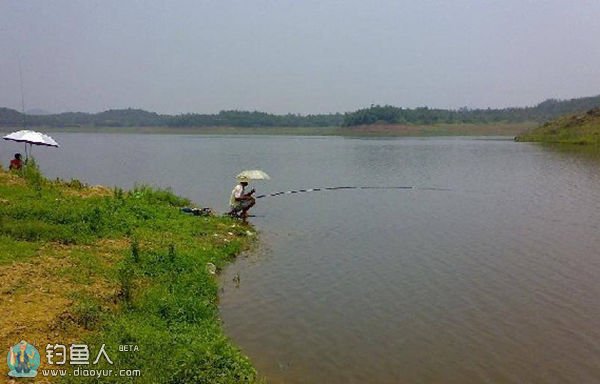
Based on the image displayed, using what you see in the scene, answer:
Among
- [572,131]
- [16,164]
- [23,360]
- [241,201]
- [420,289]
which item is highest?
[572,131]

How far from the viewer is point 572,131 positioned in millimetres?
88812

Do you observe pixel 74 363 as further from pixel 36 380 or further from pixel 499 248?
pixel 499 248

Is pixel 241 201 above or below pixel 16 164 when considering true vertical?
below

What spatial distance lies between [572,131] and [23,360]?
317 ft

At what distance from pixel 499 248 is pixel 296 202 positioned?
40.0 ft

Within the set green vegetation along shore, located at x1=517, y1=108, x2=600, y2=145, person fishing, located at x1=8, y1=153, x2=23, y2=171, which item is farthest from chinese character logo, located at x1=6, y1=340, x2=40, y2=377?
green vegetation along shore, located at x1=517, y1=108, x2=600, y2=145

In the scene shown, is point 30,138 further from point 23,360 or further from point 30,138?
point 23,360

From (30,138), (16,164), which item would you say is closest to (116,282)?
(30,138)

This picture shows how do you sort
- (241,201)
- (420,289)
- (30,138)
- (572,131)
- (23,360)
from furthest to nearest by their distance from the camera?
(572,131) < (241,201) < (30,138) < (420,289) < (23,360)

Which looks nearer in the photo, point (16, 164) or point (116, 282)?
point (116, 282)

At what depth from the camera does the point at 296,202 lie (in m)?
27.6

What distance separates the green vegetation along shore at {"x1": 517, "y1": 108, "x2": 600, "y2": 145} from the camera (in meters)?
81.4

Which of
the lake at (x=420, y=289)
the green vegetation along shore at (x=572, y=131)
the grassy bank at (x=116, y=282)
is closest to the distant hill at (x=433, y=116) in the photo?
the green vegetation along shore at (x=572, y=131)

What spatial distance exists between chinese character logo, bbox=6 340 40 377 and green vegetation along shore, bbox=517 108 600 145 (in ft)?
271
